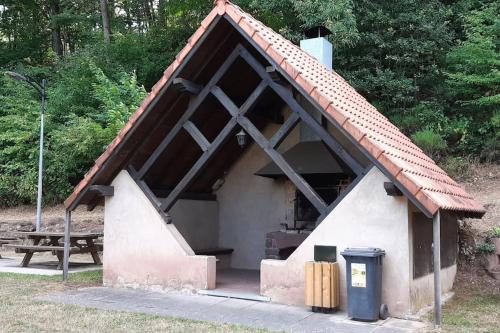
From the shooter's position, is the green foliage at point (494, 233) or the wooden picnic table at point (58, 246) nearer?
the green foliage at point (494, 233)

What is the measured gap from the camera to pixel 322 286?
739 centimetres

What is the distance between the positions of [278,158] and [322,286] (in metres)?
2.06

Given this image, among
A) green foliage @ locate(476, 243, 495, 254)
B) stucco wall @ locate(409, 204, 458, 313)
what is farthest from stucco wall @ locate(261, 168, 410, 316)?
green foliage @ locate(476, 243, 495, 254)

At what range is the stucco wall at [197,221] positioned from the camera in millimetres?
11367

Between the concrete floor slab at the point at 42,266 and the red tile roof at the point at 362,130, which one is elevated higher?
the red tile roof at the point at 362,130

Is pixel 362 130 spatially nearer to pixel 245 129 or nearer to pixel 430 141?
pixel 245 129

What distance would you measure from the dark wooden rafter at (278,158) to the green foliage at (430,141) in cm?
790

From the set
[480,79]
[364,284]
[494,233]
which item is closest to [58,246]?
[364,284]

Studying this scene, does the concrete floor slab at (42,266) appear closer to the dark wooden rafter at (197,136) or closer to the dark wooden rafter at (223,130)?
the dark wooden rafter at (223,130)

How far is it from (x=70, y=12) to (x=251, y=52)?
1977 cm

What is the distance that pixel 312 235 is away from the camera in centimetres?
784

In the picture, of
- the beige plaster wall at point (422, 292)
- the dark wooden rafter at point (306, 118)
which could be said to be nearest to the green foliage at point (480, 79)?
the beige plaster wall at point (422, 292)

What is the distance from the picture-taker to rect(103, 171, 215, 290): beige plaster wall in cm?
889

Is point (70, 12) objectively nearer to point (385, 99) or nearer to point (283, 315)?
point (385, 99)
